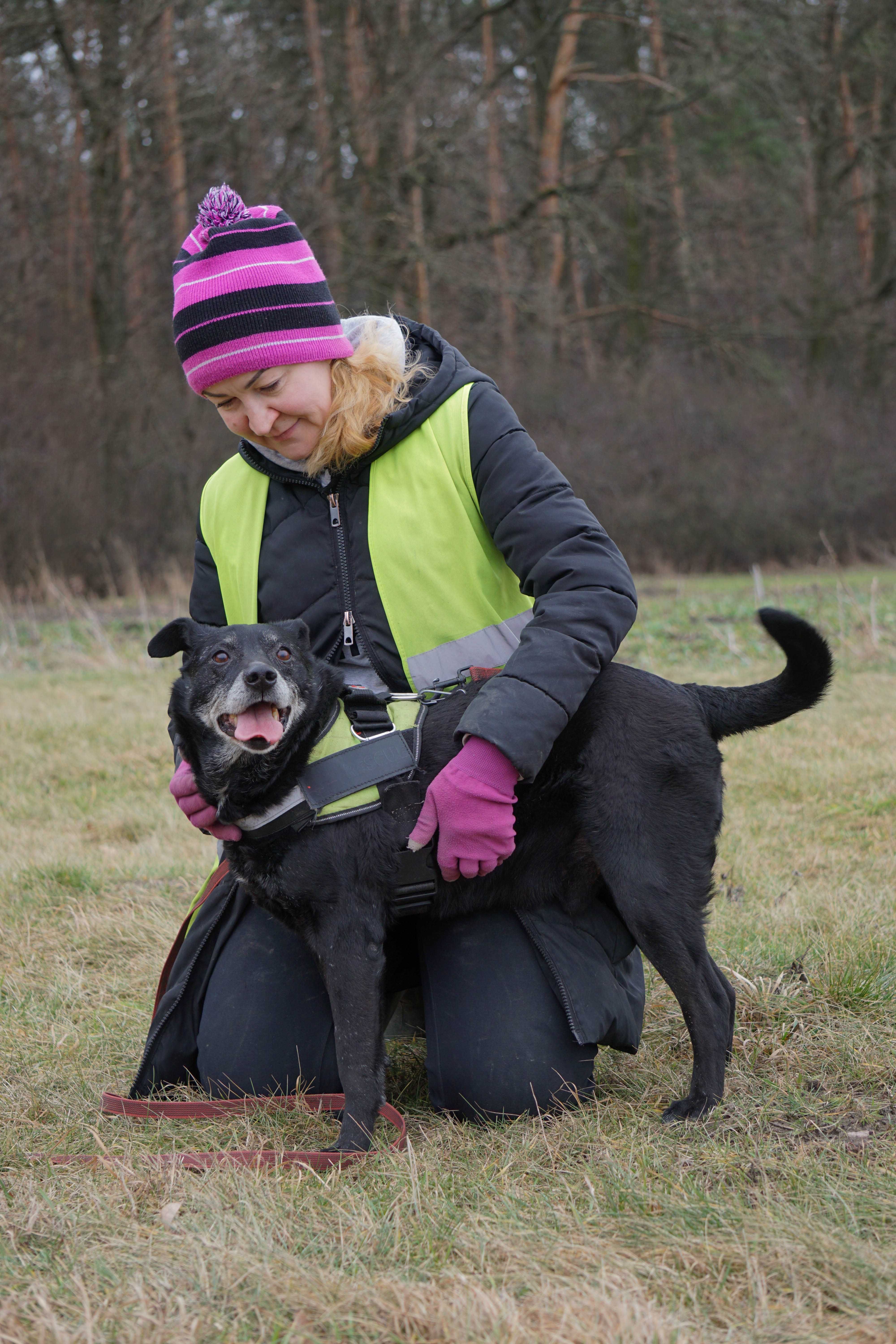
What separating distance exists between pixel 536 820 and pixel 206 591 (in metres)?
1.05

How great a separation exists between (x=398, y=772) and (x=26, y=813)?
10.2 ft

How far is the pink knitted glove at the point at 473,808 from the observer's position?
2170 millimetres

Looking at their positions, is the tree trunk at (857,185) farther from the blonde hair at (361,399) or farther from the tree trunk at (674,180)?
the blonde hair at (361,399)

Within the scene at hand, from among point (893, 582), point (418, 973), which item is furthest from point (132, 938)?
point (893, 582)

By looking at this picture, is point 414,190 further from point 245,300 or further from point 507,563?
point 507,563

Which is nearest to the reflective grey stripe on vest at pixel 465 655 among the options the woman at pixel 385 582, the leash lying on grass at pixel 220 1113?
the woman at pixel 385 582

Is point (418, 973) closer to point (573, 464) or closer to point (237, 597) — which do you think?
point (237, 597)

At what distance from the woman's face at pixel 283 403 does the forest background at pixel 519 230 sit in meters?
11.6

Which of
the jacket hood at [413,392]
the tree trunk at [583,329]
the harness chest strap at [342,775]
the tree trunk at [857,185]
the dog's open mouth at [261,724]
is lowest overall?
the tree trunk at [583,329]

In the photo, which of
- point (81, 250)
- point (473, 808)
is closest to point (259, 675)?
point (473, 808)

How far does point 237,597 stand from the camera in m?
2.75

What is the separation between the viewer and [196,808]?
97.2 inches

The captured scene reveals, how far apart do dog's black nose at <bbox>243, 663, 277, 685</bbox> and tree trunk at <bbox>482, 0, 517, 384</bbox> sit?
15.2 m

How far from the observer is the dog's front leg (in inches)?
87.0
